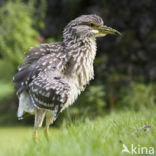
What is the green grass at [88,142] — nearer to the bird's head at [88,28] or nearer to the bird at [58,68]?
the bird at [58,68]

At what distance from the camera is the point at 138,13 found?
1175 cm

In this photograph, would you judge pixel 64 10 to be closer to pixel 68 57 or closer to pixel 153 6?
pixel 153 6

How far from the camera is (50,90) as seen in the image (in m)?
4.60

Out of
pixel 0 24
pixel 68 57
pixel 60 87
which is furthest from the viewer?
pixel 0 24

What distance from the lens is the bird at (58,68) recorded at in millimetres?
4723

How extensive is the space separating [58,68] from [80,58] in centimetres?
40

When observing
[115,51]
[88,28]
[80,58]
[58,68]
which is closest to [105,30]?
[88,28]

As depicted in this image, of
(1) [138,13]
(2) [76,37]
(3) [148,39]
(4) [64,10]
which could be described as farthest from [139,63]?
(2) [76,37]

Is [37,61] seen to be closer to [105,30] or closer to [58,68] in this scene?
[58,68]

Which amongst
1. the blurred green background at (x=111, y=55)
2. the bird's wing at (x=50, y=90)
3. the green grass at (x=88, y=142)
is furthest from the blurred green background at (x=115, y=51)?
the green grass at (x=88, y=142)

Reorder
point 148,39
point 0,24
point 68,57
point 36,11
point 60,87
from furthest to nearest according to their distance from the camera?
point 36,11 < point 0,24 < point 148,39 < point 68,57 < point 60,87

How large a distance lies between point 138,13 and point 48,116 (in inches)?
298

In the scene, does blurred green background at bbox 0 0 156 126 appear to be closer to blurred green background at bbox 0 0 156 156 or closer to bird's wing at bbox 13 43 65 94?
blurred green background at bbox 0 0 156 156

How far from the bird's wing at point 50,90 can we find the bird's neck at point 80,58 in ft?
0.81
